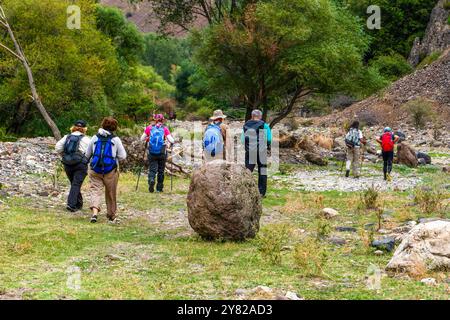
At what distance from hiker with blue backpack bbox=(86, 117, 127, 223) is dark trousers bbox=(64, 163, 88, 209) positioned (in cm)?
106

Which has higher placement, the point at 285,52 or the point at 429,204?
the point at 285,52

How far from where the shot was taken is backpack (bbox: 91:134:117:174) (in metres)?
12.6

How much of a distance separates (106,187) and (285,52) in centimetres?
1630

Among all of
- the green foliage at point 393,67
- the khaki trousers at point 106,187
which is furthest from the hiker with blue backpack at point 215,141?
the green foliage at point 393,67

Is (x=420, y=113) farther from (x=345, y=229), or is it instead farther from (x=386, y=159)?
(x=345, y=229)

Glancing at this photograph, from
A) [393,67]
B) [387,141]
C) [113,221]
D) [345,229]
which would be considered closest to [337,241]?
[345,229]

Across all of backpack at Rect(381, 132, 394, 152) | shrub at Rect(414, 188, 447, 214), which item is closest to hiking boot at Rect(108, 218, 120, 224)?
shrub at Rect(414, 188, 447, 214)

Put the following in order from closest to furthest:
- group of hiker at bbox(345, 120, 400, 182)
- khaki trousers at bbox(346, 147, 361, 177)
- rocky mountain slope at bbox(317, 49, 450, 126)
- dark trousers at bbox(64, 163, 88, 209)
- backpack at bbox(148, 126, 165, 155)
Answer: dark trousers at bbox(64, 163, 88, 209), backpack at bbox(148, 126, 165, 155), group of hiker at bbox(345, 120, 400, 182), khaki trousers at bbox(346, 147, 361, 177), rocky mountain slope at bbox(317, 49, 450, 126)

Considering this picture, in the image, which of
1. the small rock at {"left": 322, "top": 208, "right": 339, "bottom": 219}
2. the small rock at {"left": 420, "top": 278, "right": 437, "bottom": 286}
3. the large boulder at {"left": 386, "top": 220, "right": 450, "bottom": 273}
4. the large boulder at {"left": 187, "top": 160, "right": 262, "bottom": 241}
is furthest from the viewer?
the small rock at {"left": 322, "top": 208, "right": 339, "bottom": 219}

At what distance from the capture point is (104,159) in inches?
499

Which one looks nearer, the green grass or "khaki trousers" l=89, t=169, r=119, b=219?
the green grass

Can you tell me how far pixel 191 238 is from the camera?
11328 mm

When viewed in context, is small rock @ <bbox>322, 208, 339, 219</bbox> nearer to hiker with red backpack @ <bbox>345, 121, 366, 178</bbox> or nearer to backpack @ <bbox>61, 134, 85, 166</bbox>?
backpack @ <bbox>61, 134, 85, 166</bbox>

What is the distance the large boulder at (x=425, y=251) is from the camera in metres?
8.59
